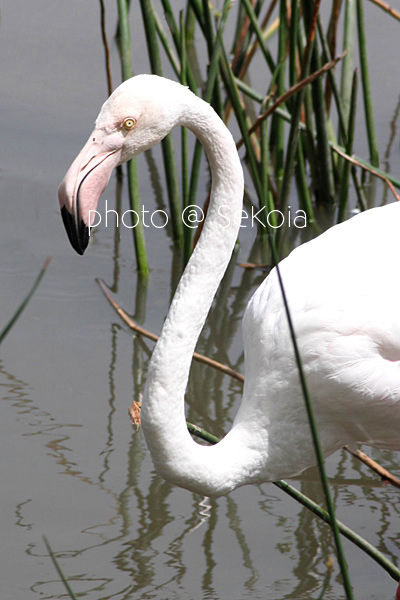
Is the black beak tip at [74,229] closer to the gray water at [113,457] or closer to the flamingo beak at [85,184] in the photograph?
the flamingo beak at [85,184]

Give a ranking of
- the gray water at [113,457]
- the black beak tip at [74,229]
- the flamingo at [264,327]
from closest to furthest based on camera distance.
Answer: the black beak tip at [74,229] → the flamingo at [264,327] → the gray water at [113,457]

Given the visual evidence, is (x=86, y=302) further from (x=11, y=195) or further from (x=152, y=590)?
(x=152, y=590)

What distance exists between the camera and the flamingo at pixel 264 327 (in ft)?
7.13

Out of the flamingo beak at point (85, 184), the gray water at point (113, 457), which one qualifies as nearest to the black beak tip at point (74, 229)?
the flamingo beak at point (85, 184)

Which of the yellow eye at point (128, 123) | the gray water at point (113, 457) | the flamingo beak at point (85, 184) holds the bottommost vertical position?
the gray water at point (113, 457)

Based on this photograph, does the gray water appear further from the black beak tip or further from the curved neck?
the black beak tip

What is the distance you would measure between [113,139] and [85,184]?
147mm

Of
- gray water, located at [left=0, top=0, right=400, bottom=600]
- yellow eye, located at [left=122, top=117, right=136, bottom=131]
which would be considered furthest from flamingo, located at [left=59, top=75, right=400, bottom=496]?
gray water, located at [left=0, top=0, right=400, bottom=600]

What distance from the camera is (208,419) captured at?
11.0 ft

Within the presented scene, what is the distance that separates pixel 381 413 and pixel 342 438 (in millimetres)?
162

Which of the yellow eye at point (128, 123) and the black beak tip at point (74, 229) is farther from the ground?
the yellow eye at point (128, 123)

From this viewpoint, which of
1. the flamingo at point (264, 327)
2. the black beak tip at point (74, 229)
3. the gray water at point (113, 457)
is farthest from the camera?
the gray water at point (113, 457)

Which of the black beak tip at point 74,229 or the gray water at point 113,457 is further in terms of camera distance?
the gray water at point 113,457

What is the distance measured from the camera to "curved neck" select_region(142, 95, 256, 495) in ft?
7.37
